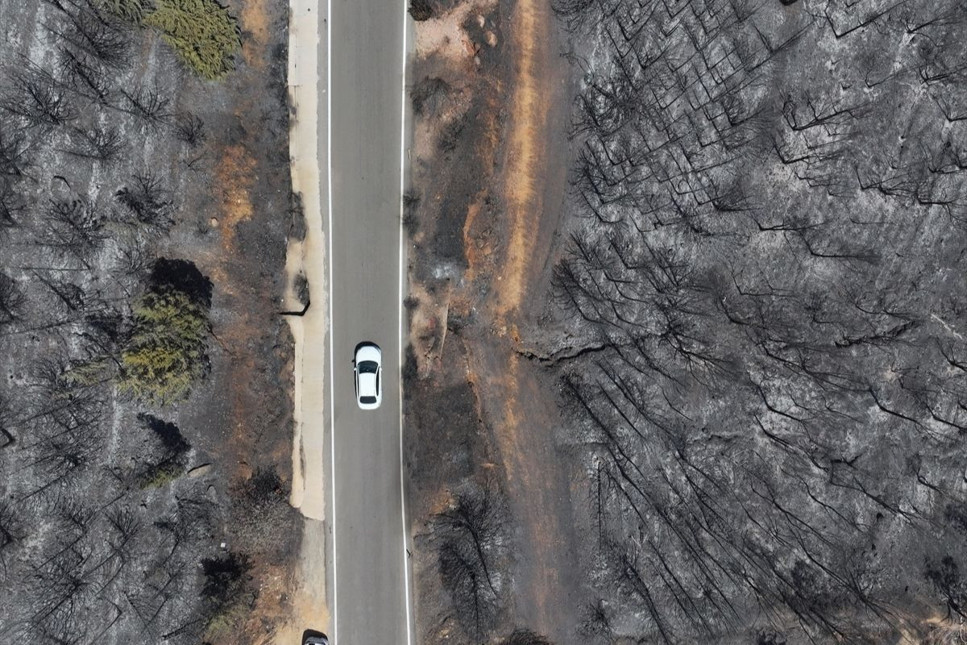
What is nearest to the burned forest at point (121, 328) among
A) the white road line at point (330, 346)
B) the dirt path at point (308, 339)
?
the dirt path at point (308, 339)

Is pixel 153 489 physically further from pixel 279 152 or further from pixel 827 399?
pixel 827 399

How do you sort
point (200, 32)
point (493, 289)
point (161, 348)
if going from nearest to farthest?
point (161, 348)
point (200, 32)
point (493, 289)

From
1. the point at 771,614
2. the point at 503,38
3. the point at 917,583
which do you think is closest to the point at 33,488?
the point at 503,38

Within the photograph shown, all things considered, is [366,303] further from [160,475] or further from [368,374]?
[160,475]

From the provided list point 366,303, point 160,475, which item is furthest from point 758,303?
point 160,475

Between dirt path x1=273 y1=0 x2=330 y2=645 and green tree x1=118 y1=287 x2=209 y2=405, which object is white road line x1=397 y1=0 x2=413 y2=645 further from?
green tree x1=118 y1=287 x2=209 y2=405

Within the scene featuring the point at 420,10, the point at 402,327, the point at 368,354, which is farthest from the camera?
the point at 402,327
